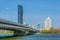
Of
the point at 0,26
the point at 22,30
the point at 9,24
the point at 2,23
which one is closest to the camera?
the point at 0,26

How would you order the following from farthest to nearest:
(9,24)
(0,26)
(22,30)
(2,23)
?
(22,30) < (9,24) < (2,23) < (0,26)

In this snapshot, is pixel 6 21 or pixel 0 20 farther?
pixel 6 21

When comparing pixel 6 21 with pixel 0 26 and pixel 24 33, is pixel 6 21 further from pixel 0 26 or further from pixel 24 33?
pixel 24 33

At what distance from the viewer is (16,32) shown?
477 feet

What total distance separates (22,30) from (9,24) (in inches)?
924

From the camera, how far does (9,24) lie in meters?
120

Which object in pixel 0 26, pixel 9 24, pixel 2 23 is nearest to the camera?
pixel 0 26

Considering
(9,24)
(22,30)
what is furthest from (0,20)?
(22,30)

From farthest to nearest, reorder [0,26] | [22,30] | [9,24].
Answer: [22,30]
[9,24]
[0,26]

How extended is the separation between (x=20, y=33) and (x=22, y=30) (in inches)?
249

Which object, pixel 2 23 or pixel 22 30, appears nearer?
pixel 2 23

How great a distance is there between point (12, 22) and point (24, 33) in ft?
86.7

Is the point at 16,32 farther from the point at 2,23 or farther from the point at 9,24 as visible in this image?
the point at 2,23

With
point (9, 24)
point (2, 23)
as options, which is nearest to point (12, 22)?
point (9, 24)
